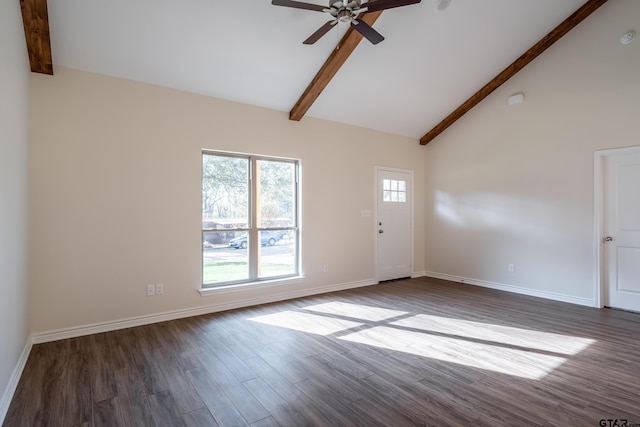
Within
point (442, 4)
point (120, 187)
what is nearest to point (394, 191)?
point (442, 4)

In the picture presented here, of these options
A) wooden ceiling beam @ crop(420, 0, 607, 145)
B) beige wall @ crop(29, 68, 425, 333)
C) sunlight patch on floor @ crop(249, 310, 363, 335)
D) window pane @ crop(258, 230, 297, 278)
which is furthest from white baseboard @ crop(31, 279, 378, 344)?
wooden ceiling beam @ crop(420, 0, 607, 145)

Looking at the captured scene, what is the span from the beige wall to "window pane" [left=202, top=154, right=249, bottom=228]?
0.56 ft

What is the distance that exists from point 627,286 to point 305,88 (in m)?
4.99

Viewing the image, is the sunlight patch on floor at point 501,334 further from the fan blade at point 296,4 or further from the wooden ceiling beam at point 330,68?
the fan blade at point 296,4

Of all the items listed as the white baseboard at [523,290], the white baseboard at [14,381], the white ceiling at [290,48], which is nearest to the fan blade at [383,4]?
the white ceiling at [290,48]

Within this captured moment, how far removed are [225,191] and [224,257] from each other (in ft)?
2.94

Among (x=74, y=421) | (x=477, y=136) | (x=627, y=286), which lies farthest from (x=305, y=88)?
(x=627, y=286)

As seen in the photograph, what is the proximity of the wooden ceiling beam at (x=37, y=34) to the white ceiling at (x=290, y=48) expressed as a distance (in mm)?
148

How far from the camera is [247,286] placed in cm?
432

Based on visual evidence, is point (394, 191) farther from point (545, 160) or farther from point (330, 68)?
point (330, 68)

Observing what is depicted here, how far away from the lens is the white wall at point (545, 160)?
A: 4070mm

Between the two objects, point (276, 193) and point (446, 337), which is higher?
point (276, 193)

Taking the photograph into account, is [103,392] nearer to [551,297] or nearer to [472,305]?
[472,305]

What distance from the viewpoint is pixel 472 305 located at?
4.35m
